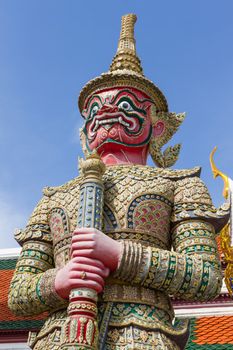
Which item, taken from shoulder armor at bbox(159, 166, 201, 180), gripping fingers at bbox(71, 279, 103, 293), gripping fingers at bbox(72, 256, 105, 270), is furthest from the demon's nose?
gripping fingers at bbox(71, 279, 103, 293)

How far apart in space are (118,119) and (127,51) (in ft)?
3.07

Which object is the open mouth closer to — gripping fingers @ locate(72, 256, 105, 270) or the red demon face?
the red demon face

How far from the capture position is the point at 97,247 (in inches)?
148

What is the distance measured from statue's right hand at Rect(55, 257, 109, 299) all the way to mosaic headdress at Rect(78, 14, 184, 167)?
1.53m

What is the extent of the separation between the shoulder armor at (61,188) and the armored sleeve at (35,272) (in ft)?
0.18

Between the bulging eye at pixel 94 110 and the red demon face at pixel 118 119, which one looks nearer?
the red demon face at pixel 118 119

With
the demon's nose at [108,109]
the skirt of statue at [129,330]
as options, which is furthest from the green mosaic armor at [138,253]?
the demon's nose at [108,109]

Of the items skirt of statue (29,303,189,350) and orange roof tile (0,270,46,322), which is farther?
orange roof tile (0,270,46,322)

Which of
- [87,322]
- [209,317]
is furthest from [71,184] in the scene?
[209,317]

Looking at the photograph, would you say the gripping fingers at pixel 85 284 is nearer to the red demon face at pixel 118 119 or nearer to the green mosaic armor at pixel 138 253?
the green mosaic armor at pixel 138 253

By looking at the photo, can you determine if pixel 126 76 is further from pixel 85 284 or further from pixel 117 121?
pixel 85 284

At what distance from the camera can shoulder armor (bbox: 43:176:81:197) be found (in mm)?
4673

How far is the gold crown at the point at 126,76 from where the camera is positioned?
4945 millimetres

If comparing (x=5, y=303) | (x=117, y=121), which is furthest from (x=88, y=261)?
(x=5, y=303)
